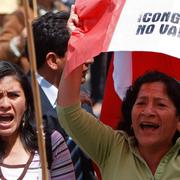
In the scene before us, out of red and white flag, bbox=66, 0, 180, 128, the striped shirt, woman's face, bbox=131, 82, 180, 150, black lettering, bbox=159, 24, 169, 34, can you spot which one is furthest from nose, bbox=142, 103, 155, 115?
the striped shirt

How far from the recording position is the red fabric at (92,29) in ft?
11.7

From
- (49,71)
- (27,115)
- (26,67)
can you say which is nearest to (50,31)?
(49,71)

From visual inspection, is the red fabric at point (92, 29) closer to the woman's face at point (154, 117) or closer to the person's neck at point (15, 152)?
the woman's face at point (154, 117)

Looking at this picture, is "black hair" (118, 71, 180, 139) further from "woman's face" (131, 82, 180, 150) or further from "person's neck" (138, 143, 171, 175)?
"person's neck" (138, 143, 171, 175)

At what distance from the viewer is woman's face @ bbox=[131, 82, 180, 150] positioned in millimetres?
3619


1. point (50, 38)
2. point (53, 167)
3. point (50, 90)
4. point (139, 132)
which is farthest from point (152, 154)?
point (50, 38)

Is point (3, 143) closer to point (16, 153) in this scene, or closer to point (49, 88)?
Result: point (16, 153)

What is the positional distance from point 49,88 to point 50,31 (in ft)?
1.03

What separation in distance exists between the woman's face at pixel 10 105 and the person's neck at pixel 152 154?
581 millimetres

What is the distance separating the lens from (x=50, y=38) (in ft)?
14.0

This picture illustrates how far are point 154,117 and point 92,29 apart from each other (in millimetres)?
467

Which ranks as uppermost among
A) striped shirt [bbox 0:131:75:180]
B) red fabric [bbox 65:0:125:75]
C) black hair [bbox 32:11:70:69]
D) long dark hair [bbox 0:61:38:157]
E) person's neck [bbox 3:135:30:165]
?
red fabric [bbox 65:0:125:75]

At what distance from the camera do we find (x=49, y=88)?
13.7 ft

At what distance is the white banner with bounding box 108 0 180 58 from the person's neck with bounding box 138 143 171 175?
470 millimetres
